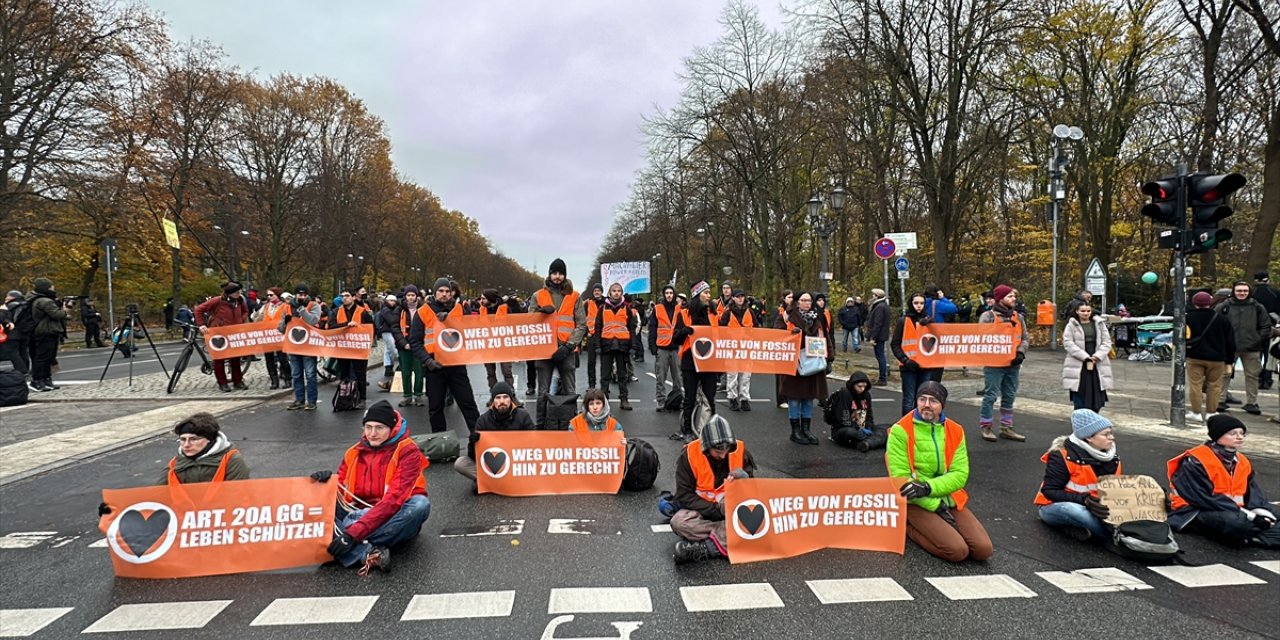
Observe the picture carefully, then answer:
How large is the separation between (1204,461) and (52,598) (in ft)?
25.7

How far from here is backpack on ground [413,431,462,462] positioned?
6770mm

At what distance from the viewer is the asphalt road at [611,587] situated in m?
3.39

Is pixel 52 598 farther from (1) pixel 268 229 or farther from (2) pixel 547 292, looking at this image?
(1) pixel 268 229

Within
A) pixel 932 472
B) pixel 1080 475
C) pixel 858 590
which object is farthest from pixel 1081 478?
pixel 858 590

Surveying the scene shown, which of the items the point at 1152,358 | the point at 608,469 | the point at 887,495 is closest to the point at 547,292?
the point at 608,469

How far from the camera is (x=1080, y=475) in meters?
4.76

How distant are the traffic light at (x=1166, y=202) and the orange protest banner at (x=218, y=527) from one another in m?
10.2

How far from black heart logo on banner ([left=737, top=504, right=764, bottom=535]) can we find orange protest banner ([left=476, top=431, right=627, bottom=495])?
177 centimetres

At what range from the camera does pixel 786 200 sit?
31547mm

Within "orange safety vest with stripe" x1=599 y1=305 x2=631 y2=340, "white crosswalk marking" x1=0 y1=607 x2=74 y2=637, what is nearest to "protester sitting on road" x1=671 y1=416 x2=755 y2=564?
"white crosswalk marking" x1=0 y1=607 x2=74 y2=637

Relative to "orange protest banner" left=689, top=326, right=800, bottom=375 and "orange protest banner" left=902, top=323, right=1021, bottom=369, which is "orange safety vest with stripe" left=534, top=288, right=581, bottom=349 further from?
"orange protest banner" left=902, top=323, right=1021, bottom=369

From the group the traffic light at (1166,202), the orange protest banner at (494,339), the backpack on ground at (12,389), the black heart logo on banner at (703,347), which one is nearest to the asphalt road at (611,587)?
the orange protest banner at (494,339)

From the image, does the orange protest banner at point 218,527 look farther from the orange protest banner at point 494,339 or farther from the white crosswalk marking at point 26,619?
the orange protest banner at point 494,339

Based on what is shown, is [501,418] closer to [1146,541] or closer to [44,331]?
[1146,541]
